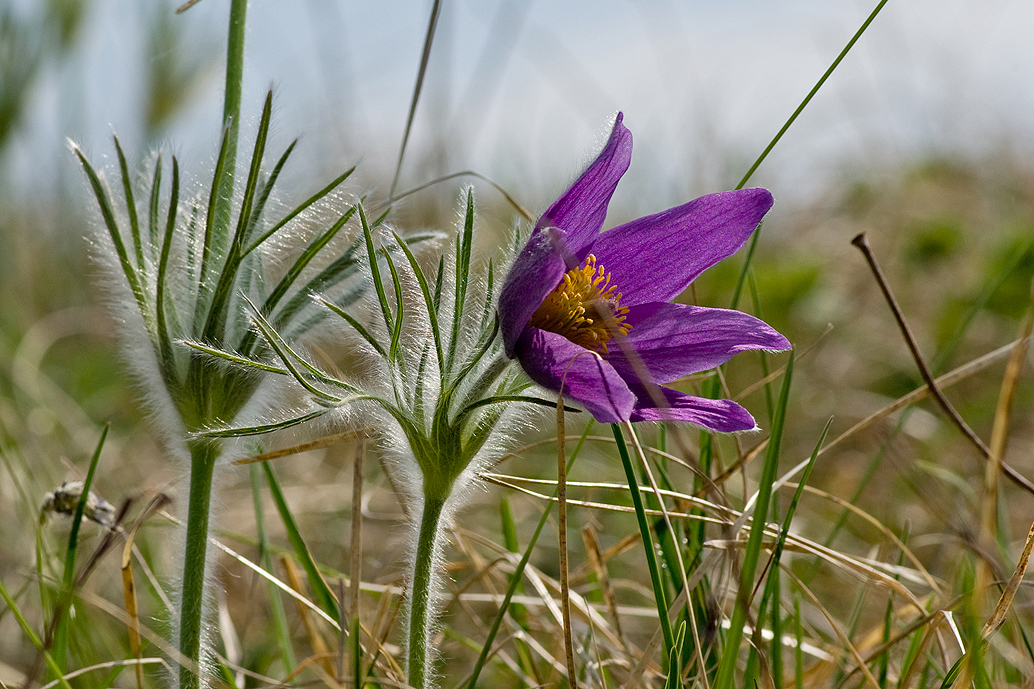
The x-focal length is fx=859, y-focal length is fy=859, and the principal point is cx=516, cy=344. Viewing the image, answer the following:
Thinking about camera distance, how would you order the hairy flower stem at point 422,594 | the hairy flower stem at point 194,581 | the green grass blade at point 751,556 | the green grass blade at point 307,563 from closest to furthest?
the green grass blade at point 751,556
the hairy flower stem at point 422,594
the hairy flower stem at point 194,581
the green grass blade at point 307,563

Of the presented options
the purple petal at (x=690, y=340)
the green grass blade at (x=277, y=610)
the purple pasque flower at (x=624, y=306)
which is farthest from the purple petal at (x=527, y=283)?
the green grass blade at (x=277, y=610)

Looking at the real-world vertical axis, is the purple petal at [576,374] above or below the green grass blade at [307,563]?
above

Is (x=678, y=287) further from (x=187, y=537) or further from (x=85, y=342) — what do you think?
(x=85, y=342)

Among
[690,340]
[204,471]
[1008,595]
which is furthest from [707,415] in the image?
[204,471]

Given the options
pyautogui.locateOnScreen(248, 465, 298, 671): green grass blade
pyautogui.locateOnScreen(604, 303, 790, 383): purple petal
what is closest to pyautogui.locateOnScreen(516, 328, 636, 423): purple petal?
pyautogui.locateOnScreen(604, 303, 790, 383): purple petal

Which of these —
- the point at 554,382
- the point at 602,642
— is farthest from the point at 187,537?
the point at 602,642

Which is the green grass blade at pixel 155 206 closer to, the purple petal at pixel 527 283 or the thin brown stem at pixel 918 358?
the purple petal at pixel 527 283

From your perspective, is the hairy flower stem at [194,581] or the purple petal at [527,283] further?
the hairy flower stem at [194,581]

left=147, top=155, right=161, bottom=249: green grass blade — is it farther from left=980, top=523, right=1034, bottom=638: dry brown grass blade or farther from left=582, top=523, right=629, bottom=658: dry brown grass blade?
left=980, top=523, right=1034, bottom=638: dry brown grass blade
